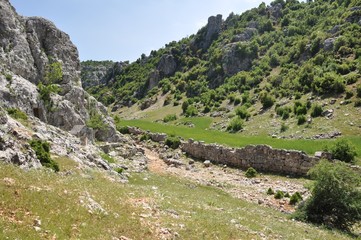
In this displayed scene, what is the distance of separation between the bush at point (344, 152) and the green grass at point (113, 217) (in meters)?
Answer: 19.7

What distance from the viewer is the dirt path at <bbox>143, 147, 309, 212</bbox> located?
107 feet

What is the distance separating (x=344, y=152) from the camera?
40438 mm

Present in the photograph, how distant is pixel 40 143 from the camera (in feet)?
89.7

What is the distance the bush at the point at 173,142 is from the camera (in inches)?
2335

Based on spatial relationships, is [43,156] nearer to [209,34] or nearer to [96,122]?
[96,122]

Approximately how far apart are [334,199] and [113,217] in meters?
16.2

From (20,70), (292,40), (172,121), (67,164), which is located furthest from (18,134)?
(292,40)

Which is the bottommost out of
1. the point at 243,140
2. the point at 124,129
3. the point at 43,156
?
the point at 243,140

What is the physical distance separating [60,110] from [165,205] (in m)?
32.0

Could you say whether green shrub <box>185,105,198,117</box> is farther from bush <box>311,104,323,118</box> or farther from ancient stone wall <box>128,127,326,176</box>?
ancient stone wall <box>128,127,326,176</box>

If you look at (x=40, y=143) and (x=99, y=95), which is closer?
(x=40, y=143)

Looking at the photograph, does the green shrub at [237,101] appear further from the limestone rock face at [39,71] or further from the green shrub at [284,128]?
the limestone rock face at [39,71]

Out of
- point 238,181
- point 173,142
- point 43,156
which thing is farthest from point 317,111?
point 43,156

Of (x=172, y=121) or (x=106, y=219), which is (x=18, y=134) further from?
(x=172, y=121)
